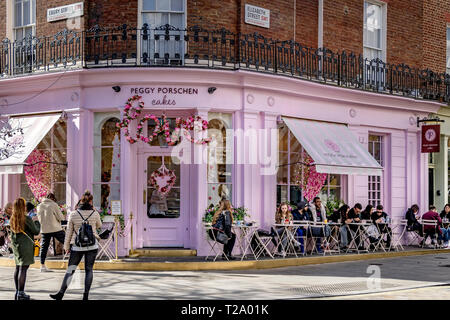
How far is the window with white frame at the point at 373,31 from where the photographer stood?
20.9 meters

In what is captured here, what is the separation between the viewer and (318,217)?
18312 mm

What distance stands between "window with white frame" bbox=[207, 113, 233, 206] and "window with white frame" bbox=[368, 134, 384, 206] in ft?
17.1

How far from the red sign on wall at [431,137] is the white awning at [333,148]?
115 inches

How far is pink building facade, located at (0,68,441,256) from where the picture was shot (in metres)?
16.8

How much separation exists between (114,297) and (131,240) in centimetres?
556

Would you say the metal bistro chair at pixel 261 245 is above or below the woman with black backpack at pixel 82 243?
below

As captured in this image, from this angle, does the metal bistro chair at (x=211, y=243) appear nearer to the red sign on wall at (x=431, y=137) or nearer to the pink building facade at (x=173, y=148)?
the pink building facade at (x=173, y=148)

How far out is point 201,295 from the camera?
11.7 meters

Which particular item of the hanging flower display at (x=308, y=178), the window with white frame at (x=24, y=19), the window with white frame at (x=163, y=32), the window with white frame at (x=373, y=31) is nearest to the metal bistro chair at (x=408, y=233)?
the hanging flower display at (x=308, y=178)

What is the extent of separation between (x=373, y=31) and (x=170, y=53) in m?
7.04

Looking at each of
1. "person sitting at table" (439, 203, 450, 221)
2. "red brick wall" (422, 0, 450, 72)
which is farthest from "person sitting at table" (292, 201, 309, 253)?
"red brick wall" (422, 0, 450, 72)

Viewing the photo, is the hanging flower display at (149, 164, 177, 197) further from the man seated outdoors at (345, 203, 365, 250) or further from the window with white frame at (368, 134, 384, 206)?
the window with white frame at (368, 134, 384, 206)

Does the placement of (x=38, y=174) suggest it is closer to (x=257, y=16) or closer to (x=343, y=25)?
(x=257, y=16)
